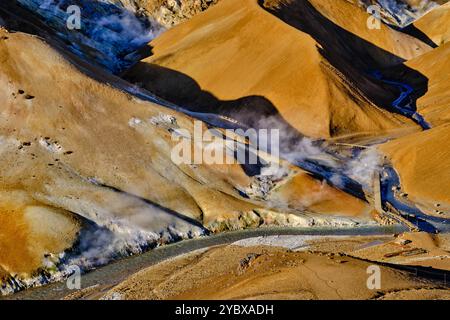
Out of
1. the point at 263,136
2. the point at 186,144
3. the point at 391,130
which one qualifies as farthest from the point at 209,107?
the point at 186,144

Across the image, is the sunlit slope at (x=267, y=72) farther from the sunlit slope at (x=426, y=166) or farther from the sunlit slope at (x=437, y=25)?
the sunlit slope at (x=437, y=25)

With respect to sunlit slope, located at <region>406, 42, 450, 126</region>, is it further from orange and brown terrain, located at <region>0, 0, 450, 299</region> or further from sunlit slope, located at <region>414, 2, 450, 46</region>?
sunlit slope, located at <region>414, 2, 450, 46</region>

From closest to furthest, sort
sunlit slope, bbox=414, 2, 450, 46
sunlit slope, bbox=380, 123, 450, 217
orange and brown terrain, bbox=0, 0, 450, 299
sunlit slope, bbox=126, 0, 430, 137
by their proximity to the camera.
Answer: orange and brown terrain, bbox=0, 0, 450, 299, sunlit slope, bbox=380, 123, 450, 217, sunlit slope, bbox=126, 0, 430, 137, sunlit slope, bbox=414, 2, 450, 46

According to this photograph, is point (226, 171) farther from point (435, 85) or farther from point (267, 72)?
point (435, 85)

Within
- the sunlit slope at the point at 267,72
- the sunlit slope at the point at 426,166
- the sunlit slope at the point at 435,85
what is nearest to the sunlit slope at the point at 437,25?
the sunlit slope at the point at 435,85

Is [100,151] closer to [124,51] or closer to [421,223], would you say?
[421,223]

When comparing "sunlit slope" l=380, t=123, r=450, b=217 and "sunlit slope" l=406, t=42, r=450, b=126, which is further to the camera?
"sunlit slope" l=406, t=42, r=450, b=126

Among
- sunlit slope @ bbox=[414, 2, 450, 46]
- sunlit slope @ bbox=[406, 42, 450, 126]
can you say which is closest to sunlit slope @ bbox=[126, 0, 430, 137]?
sunlit slope @ bbox=[406, 42, 450, 126]
